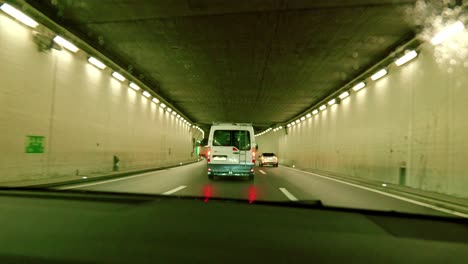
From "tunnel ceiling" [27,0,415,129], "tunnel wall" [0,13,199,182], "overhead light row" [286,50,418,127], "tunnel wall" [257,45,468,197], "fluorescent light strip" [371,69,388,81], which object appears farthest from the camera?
"fluorescent light strip" [371,69,388,81]

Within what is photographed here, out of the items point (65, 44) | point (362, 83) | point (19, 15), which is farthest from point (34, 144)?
point (362, 83)

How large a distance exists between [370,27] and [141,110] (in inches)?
752

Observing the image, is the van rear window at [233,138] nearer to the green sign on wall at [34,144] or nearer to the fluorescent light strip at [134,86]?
the green sign on wall at [34,144]

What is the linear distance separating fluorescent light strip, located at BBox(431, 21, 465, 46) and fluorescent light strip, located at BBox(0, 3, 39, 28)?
1349 centimetres

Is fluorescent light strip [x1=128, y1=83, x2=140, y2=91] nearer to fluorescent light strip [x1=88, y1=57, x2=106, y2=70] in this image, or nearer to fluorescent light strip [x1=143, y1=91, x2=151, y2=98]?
fluorescent light strip [x1=143, y1=91, x2=151, y2=98]

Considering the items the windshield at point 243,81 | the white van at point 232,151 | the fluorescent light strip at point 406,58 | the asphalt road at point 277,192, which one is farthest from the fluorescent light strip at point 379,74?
the white van at point 232,151

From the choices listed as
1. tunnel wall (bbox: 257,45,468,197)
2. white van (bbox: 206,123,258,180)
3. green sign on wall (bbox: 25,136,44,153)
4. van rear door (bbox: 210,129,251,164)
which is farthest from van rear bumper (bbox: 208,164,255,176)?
green sign on wall (bbox: 25,136,44,153)

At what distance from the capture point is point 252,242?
3.48 m

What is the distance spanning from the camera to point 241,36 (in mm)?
13992

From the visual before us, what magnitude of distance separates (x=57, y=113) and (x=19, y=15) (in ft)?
15.1

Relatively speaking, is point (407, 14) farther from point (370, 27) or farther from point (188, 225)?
point (188, 225)

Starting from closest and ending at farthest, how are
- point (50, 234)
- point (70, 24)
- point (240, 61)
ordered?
point (50, 234) < point (70, 24) < point (240, 61)

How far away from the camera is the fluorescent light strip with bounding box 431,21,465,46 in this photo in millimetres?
10969

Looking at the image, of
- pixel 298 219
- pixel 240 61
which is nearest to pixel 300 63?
pixel 240 61
